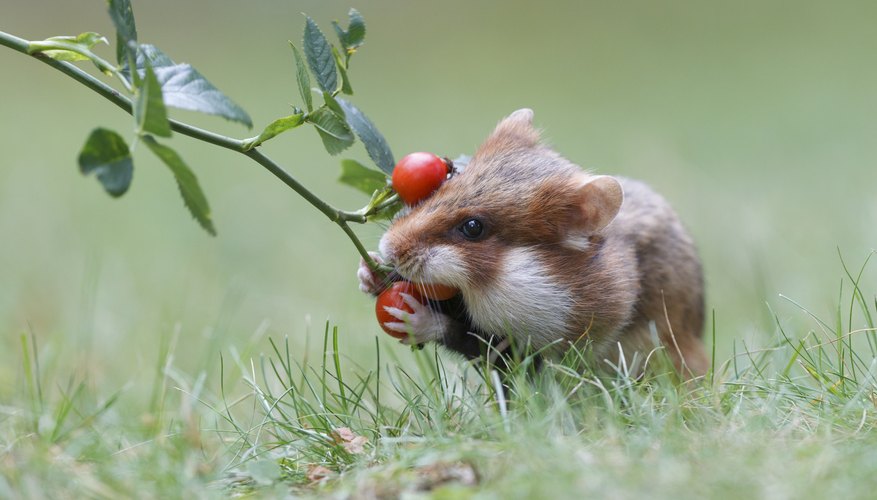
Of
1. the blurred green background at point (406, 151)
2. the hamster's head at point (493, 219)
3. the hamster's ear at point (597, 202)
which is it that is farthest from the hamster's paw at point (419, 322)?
the hamster's ear at point (597, 202)

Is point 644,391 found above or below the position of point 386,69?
below

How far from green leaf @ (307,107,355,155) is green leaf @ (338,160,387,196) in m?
0.33

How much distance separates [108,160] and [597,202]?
1826 millimetres

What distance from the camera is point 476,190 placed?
3693 millimetres

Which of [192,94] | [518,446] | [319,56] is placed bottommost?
[518,446]

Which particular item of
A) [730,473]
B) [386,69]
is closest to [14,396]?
[730,473]

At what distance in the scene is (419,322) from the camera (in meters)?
3.67

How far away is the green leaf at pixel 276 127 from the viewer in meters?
3.02

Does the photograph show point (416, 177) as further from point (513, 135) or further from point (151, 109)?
point (151, 109)

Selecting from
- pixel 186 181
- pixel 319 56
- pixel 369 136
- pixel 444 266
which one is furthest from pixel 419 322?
pixel 186 181

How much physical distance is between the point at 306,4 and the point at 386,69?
3.26 m

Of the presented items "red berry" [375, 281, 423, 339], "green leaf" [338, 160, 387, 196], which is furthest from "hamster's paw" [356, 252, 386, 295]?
"green leaf" [338, 160, 387, 196]

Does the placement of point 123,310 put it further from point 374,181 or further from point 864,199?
point 864,199

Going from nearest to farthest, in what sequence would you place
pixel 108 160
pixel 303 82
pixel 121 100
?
pixel 108 160 → pixel 121 100 → pixel 303 82
